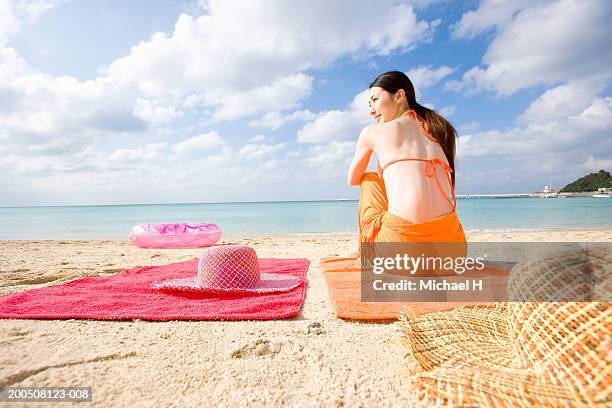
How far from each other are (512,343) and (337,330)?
962 mm

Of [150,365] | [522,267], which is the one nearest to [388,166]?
[522,267]

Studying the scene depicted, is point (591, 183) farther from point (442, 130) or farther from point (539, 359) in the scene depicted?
point (539, 359)

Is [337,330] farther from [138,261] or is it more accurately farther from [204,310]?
[138,261]

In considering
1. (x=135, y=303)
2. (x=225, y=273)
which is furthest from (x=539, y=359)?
(x=135, y=303)

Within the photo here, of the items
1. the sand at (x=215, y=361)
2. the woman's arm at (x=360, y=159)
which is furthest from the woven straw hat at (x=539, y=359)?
the woman's arm at (x=360, y=159)

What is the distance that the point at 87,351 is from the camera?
1678mm

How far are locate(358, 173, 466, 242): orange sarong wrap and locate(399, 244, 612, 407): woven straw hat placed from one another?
133cm

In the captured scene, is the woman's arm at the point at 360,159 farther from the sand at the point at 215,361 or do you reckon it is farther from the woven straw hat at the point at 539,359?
the woven straw hat at the point at 539,359

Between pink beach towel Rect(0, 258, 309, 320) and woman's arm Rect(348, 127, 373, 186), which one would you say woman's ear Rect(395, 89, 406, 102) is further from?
pink beach towel Rect(0, 258, 309, 320)

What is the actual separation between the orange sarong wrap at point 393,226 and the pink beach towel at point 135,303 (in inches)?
31.7

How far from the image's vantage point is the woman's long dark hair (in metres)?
2.89

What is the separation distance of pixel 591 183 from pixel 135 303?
71819 mm

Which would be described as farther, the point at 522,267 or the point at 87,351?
the point at 87,351

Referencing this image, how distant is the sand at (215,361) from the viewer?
1.29m
